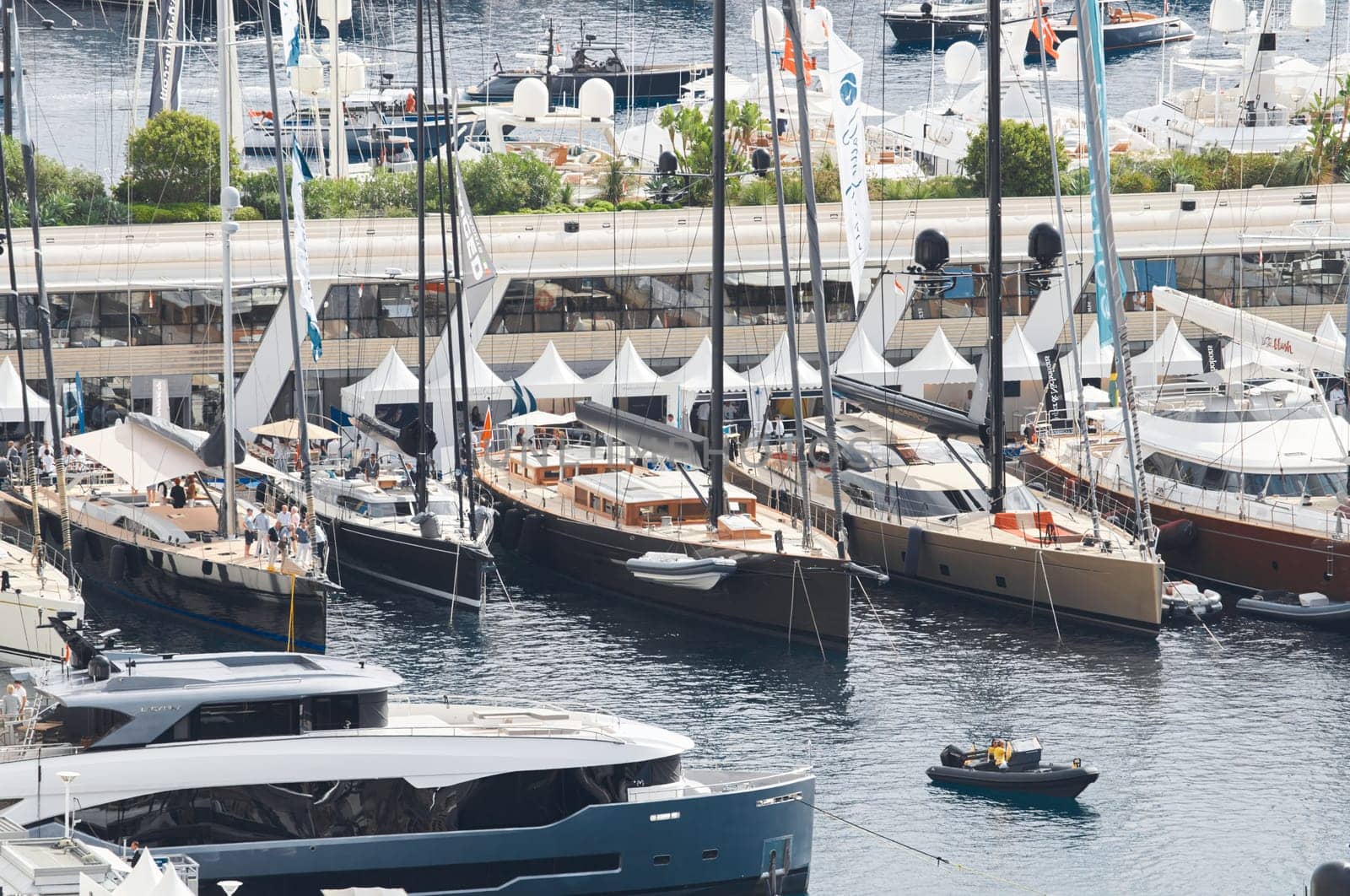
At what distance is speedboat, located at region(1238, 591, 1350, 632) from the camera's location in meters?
46.3

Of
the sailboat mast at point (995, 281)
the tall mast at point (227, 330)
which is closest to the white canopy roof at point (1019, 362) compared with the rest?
the sailboat mast at point (995, 281)

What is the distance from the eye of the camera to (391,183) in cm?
7938

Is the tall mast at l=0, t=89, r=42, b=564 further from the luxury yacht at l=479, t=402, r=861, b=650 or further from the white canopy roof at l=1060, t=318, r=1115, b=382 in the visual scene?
the white canopy roof at l=1060, t=318, r=1115, b=382

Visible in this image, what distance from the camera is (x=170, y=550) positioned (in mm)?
46844

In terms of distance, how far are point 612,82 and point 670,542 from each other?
101509 millimetres

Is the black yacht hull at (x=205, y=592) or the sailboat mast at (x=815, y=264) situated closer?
the sailboat mast at (x=815, y=264)

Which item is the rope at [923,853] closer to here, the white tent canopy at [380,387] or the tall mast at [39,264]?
the tall mast at [39,264]

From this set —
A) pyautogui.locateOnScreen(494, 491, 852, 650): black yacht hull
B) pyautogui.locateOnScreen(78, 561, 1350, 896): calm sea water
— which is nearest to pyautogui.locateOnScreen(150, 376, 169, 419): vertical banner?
pyautogui.locateOnScreen(78, 561, 1350, 896): calm sea water

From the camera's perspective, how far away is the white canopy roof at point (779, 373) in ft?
199

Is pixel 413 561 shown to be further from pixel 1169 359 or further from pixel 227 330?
pixel 1169 359

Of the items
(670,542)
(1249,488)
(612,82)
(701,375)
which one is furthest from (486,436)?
(612,82)

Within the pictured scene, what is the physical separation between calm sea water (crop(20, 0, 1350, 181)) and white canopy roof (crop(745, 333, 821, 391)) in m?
56.1

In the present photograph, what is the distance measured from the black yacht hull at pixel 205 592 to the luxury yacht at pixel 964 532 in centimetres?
1177

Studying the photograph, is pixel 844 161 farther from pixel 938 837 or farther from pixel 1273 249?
pixel 1273 249
